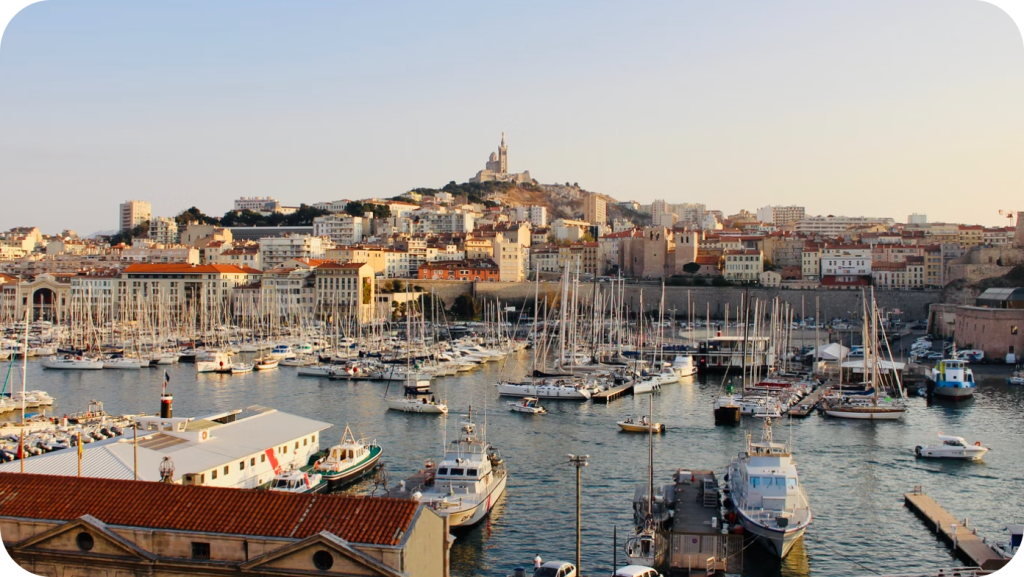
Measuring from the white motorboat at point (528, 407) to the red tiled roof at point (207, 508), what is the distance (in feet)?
40.7

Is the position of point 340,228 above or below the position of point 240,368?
above

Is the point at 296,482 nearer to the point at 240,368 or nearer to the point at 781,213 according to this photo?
the point at 240,368

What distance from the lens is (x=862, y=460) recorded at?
13.8 meters

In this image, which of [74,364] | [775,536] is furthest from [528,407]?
[74,364]

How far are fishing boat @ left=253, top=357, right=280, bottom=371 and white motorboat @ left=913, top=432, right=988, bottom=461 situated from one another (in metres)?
17.1

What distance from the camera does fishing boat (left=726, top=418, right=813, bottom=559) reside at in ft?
30.5

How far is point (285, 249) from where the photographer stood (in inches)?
1971

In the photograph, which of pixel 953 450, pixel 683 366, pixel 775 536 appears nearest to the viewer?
pixel 775 536

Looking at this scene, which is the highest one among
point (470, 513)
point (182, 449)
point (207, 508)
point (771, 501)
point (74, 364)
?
point (207, 508)

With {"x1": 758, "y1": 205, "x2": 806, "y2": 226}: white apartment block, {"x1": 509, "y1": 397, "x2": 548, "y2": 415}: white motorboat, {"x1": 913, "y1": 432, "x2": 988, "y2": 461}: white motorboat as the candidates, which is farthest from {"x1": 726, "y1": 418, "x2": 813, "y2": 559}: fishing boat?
{"x1": 758, "y1": 205, "x2": 806, "y2": 226}: white apartment block

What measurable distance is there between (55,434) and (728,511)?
33.9ft

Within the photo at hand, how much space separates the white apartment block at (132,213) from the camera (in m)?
84.6

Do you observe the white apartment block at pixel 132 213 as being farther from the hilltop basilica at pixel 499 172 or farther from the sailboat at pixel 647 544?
the sailboat at pixel 647 544

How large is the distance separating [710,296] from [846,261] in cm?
760
